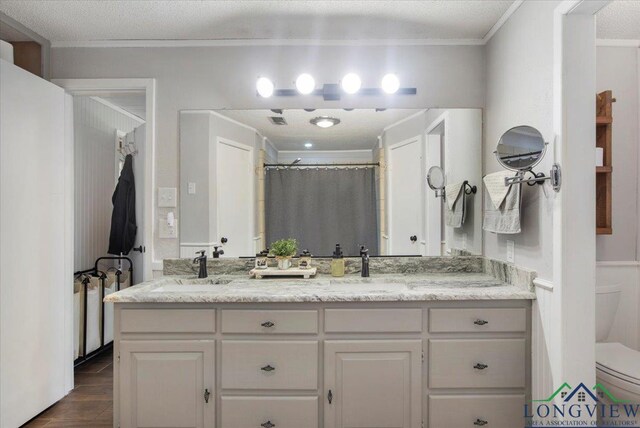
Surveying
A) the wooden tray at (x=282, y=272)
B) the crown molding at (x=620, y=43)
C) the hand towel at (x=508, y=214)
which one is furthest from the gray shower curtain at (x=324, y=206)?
the crown molding at (x=620, y=43)

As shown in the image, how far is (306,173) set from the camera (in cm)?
256

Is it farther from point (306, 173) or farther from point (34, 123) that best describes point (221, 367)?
point (34, 123)

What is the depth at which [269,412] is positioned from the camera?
6.31ft

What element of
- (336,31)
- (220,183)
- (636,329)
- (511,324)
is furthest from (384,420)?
(336,31)

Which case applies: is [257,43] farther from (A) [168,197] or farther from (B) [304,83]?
(A) [168,197]

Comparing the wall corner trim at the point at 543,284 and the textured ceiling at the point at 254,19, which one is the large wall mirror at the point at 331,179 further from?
the wall corner trim at the point at 543,284

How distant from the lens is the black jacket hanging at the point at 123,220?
352cm

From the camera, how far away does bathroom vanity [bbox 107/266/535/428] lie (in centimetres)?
192

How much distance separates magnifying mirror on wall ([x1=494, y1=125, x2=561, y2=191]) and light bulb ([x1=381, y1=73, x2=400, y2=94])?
79cm

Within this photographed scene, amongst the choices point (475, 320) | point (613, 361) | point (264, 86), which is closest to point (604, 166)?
point (613, 361)

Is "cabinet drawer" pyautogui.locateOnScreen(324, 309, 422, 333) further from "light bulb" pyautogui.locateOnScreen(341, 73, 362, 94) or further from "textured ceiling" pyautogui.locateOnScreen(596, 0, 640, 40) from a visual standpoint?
"textured ceiling" pyautogui.locateOnScreen(596, 0, 640, 40)

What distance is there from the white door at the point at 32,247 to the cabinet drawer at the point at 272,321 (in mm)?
1278

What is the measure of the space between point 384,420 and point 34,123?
262 cm

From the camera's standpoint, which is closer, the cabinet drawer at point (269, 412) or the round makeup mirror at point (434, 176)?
the cabinet drawer at point (269, 412)
